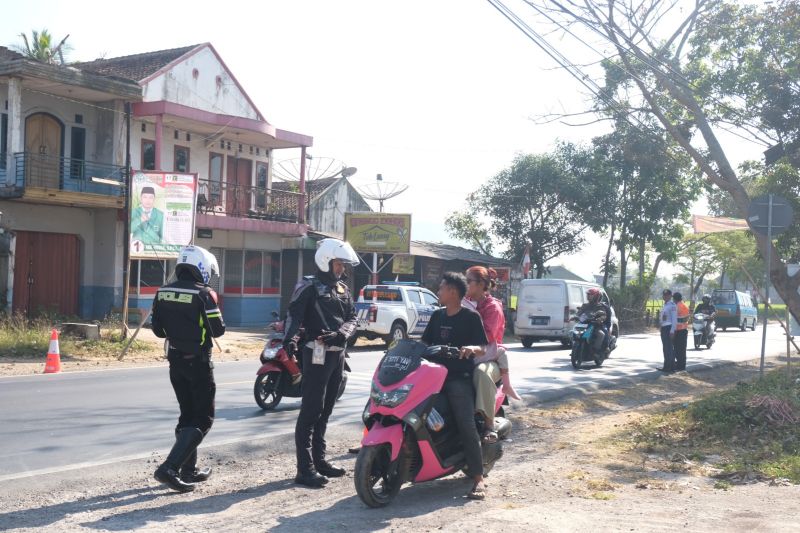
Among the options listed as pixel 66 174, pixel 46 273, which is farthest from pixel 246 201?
pixel 46 273

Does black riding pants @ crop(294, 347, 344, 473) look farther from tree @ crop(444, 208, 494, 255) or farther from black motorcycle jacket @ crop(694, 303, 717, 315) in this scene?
tree @ crop(444, 208, 494, 255)

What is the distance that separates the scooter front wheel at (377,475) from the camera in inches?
223

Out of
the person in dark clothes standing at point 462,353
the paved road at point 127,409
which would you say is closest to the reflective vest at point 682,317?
the paved road at point 127,409

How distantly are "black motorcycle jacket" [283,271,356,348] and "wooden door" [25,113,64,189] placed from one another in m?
17.8

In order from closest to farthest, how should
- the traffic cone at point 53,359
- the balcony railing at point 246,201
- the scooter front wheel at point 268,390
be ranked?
the scooter front wheel at point 268,390, the traffic cone at point 53,359, the balcony railing at point 246,201

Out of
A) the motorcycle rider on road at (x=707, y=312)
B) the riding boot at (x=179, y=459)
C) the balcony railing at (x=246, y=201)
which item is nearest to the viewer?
the riding boot at (x=179, y=459)

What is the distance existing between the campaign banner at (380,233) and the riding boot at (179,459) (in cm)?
2399

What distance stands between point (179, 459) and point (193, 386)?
21.2 inches

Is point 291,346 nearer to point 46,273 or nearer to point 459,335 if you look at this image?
point 459,335

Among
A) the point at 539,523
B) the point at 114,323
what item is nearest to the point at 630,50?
the point at 539,523

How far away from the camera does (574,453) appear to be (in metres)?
8.22

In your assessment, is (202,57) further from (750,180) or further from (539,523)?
(539,523)

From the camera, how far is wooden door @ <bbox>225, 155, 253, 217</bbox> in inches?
1075

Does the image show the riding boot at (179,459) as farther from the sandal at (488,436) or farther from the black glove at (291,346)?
the sandal at (488,436)
